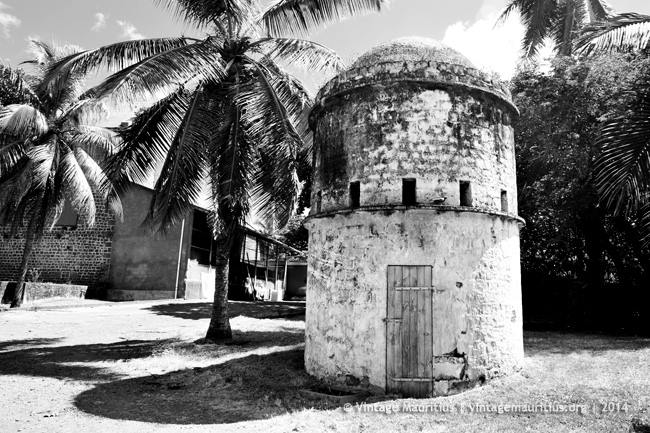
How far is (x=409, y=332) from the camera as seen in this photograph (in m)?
8.25

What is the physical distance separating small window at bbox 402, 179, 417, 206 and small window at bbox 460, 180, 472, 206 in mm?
874

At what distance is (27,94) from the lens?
18.6 meters

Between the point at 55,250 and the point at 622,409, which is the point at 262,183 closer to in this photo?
the point at 622,409

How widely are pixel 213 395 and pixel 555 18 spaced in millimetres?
22336

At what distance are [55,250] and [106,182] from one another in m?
13.7

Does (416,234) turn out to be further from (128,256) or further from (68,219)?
(68,219)

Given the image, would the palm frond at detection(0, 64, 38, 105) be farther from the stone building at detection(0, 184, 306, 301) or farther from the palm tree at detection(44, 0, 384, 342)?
the palm tree at detection(44, 0, 384, 342)

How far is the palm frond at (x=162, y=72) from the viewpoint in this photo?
9.62 meters

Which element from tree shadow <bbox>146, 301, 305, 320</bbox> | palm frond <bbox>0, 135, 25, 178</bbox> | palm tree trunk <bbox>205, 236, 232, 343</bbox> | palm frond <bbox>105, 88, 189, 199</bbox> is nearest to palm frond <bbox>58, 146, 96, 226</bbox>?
palm frond <bbox>0, 135, 25, 178</bbox>

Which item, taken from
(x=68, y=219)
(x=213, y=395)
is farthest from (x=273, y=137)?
(x=68, y=219)

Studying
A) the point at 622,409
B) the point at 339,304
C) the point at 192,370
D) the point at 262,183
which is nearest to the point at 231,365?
the point at 192,370

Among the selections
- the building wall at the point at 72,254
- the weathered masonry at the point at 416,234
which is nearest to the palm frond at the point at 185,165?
the weathered masonry at the point at 416,234

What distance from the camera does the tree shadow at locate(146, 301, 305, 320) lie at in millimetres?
17438

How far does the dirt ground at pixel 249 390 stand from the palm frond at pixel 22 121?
6591 mm
